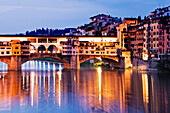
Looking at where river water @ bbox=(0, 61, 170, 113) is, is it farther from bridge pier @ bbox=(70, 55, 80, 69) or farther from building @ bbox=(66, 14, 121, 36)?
building @ bbox=(66, 14, 121, 36)

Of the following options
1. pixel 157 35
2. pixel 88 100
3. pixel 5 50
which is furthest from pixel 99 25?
pixel 88 100

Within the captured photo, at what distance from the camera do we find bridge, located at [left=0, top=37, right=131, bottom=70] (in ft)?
179

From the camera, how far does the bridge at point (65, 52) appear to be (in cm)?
5447

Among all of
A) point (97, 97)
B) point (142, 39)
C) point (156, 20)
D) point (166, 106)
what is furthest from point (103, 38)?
point (166, 106)

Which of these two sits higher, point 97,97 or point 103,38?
point 103,38

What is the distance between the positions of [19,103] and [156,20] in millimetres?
36052

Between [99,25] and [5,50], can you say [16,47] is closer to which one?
[5,50]

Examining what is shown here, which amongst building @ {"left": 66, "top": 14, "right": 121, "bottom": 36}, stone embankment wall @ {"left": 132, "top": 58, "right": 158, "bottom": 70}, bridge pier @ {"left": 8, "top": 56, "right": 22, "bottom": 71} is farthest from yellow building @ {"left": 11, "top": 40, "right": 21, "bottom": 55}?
building @ {"left": 66, "top": 14, "right": 121, "bottom": 36}

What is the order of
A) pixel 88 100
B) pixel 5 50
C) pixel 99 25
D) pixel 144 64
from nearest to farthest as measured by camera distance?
Answer: pixel 88 100 < pixel 144 64 < pixel 5 50 < pixel 99 25

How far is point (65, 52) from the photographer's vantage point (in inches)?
2287

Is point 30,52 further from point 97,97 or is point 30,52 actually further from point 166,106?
point 166,106

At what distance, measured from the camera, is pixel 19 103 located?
23.0m

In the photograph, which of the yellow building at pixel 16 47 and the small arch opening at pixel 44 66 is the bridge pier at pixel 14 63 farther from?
the small arch opening at pixel 44 66

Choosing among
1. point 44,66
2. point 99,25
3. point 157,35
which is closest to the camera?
point 157,35
